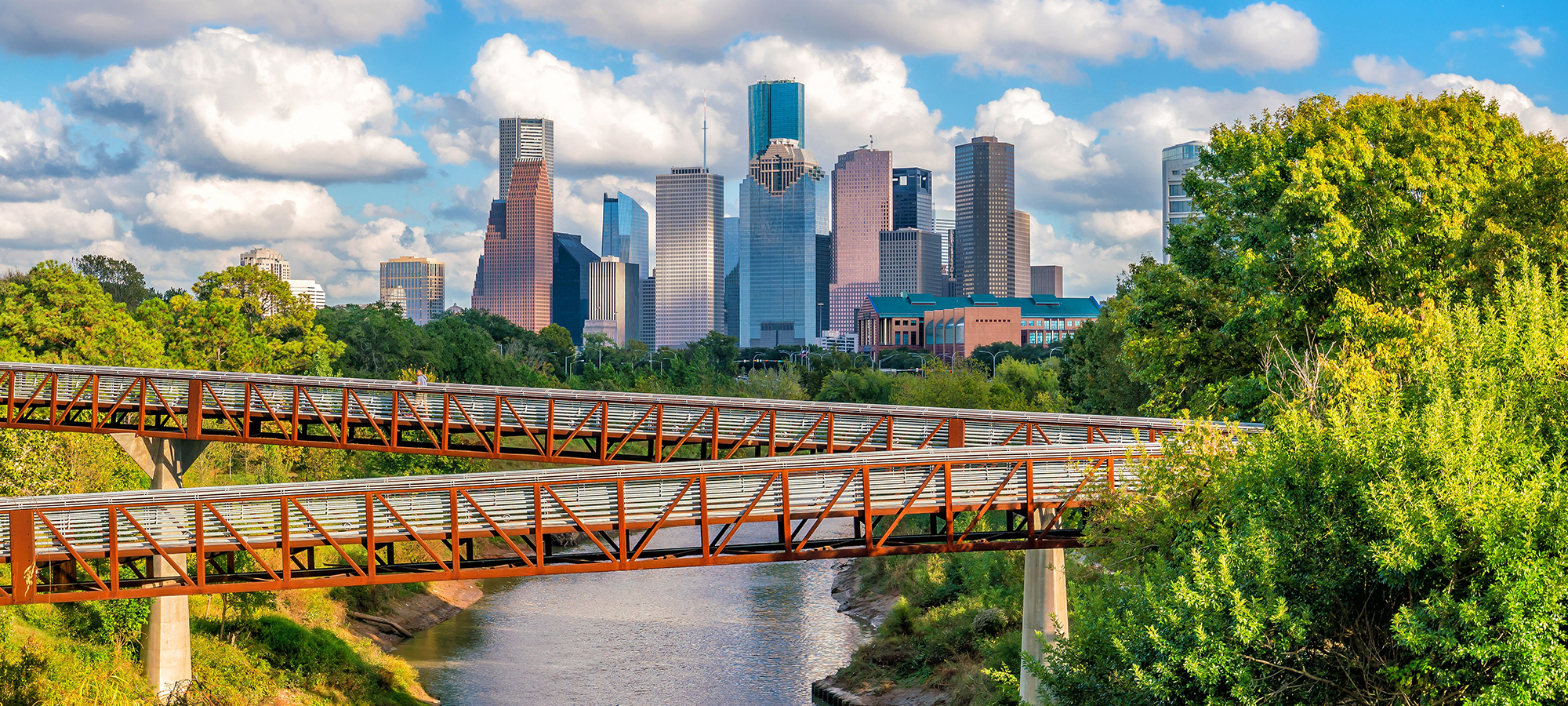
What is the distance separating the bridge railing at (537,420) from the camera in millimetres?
36000

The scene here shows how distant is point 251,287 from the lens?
71750 mm

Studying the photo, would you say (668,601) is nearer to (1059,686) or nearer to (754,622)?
(754,622)

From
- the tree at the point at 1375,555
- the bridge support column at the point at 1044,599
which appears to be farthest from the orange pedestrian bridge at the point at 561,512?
the tree at the point at 1375,555

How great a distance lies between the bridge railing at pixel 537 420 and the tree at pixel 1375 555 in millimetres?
14445

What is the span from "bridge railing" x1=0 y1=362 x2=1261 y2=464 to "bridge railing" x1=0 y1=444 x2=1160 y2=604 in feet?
23.1

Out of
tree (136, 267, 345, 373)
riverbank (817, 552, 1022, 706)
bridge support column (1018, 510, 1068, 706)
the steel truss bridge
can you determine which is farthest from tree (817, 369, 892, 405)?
bridge support column (1018, 510, 1068, 706)

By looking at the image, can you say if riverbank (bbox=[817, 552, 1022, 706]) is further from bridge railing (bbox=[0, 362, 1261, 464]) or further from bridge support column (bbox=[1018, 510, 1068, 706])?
bridge railing (bbox=[0, 362, 1261, 464])

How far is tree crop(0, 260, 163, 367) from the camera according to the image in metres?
60.7

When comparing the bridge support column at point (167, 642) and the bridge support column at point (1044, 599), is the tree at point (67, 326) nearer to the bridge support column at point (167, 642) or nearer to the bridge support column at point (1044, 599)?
the bridge support column at point (167, 642)

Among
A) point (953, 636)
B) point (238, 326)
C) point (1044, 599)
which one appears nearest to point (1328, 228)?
point (1044, 599)

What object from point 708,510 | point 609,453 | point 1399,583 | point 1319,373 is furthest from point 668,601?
point 1399,583

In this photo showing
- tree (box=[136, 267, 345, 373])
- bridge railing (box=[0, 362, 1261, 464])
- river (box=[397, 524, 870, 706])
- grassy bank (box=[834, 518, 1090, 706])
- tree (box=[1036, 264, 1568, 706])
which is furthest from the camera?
tree (box=[136, 267, 345, 373])

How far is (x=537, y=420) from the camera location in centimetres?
4031

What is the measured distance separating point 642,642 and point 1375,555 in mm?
37203
